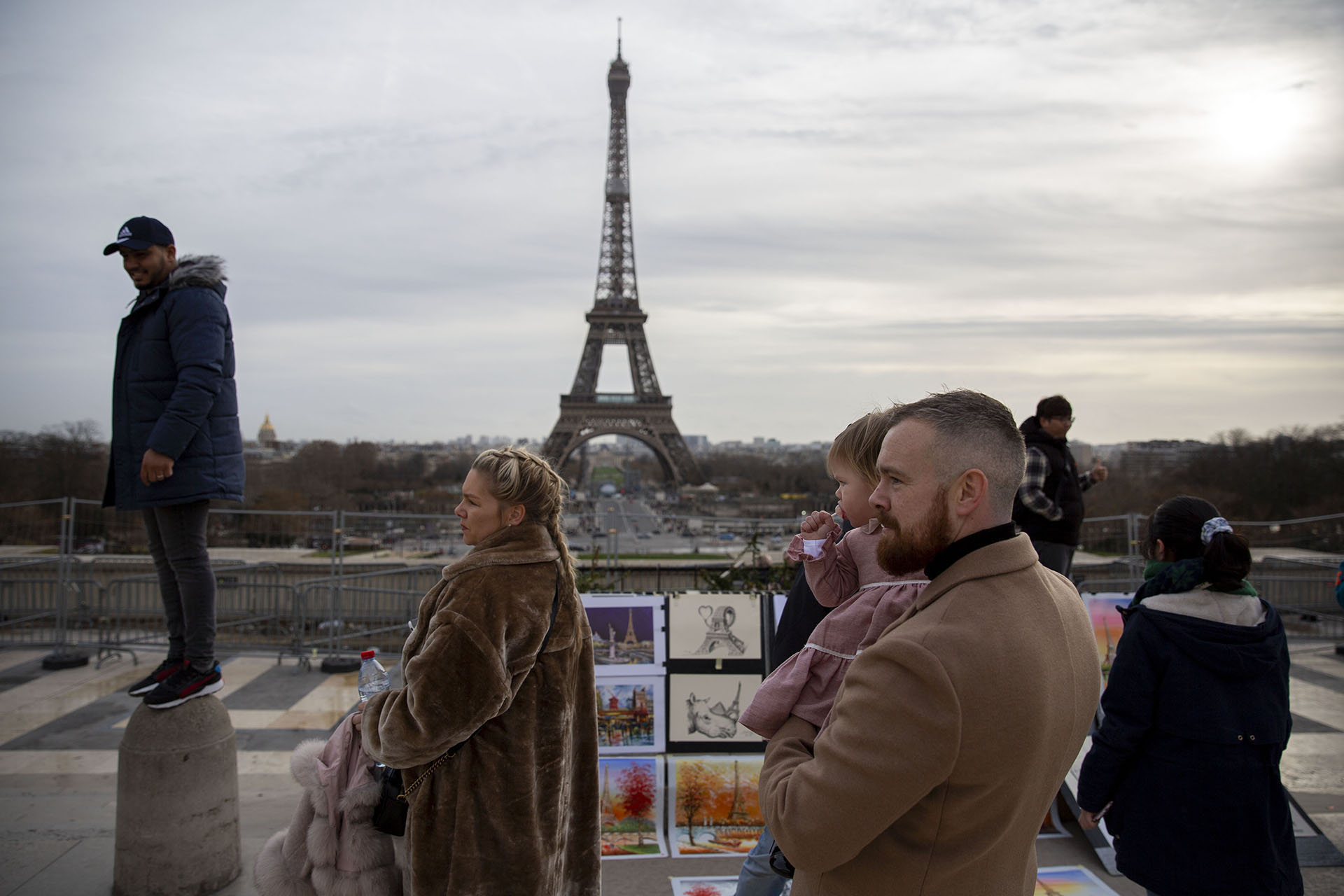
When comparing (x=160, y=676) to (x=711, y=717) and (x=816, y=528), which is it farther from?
(x=816, y=528)

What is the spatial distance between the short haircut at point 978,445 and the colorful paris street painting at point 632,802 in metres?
2.85

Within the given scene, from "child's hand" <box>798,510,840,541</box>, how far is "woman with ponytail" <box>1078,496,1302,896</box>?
0.95 m

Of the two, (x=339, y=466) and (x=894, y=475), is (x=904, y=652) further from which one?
(x=339, y=466)

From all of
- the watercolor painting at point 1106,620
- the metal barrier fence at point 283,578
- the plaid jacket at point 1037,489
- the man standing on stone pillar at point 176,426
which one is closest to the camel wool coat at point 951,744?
the man standing on stone pillar at point 176,426

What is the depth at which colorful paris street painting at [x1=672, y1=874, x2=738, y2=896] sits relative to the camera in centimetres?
330

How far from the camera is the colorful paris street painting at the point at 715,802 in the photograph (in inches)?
145

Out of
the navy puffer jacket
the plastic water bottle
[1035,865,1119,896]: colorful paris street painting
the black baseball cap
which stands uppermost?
the black baseball cap

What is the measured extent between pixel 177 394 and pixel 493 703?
6.05 ft

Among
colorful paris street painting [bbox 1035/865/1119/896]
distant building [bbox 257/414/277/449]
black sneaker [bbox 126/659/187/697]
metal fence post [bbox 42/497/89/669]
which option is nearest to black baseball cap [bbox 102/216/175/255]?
black sneaker [bbox 126/659/187/697]

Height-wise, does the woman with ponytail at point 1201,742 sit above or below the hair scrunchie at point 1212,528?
below

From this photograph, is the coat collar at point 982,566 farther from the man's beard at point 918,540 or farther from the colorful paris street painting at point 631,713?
the colorful paris street painting at point 631,713

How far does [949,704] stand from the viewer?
1197 mm

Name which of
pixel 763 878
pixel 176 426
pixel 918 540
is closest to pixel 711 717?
pixel 763 878

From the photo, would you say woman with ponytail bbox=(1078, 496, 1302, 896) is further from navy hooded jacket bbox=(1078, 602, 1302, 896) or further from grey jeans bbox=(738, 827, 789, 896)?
grey jeans bbox=(738, 827, 789, 896)
